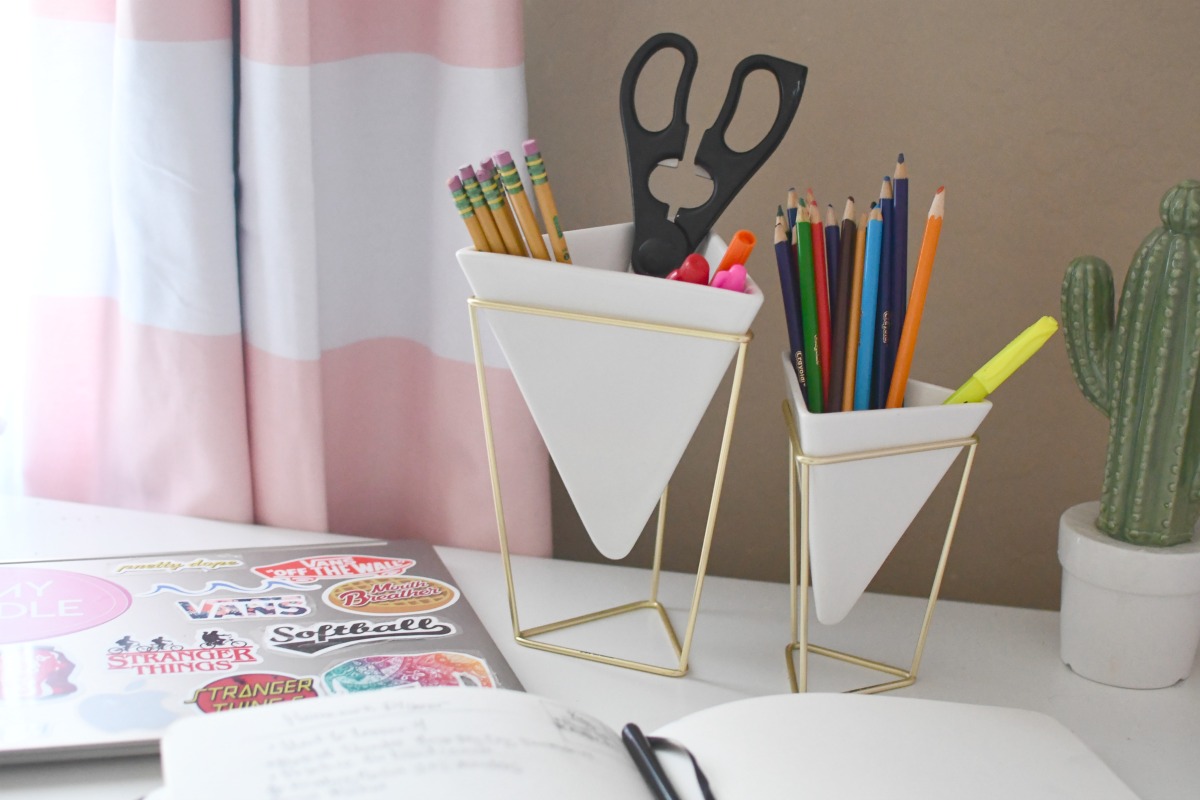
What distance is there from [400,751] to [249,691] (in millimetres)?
153

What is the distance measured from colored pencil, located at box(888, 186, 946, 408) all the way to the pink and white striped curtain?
0.26 meters

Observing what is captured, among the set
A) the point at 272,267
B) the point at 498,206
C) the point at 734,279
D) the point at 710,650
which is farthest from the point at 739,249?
the point at 272,267

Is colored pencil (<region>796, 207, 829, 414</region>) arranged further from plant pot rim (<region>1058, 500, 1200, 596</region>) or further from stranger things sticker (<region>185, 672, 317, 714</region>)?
stranger things sticker (<region>185, 672, 317, 714</region>)

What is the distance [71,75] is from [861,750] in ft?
2.14

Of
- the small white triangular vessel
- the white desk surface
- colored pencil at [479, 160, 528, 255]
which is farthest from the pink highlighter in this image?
the white desk surface

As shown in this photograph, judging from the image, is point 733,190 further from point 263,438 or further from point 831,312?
point 263,438

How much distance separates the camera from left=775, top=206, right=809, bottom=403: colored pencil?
538 mm

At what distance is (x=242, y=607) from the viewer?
596mm

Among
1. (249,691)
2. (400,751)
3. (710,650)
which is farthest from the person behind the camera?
(710,650)

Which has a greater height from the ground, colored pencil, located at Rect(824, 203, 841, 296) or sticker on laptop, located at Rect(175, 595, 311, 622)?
colored pencil, located at Rect(824, 203, 841, 296)

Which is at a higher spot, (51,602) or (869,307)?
(869,307)

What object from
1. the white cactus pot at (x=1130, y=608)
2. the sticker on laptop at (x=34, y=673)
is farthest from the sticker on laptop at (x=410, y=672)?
the white cactus pot at (x=1130, y=608)

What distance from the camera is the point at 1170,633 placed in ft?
1.91

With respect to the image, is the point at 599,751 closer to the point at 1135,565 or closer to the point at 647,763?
the point at 647,763
